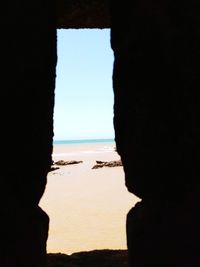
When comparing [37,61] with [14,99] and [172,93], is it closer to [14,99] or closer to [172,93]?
[14,99]

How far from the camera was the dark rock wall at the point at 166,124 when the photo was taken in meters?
2.49

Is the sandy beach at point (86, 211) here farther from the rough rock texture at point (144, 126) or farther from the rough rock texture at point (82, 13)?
the rough rock texture at point (82, 13)

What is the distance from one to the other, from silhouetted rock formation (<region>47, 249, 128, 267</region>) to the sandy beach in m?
1.31

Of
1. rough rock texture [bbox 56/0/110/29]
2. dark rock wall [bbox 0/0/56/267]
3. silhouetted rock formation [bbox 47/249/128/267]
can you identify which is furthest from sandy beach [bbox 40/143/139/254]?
rough rock texture [bbox 56/0/110/29]

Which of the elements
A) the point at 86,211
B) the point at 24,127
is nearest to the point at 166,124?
the point at 24,127

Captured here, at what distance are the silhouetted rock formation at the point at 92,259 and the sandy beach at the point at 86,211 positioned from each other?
131 cm

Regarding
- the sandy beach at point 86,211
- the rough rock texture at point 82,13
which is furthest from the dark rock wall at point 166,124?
the sandy beach at point 86,211

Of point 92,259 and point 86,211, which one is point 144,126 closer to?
point 92,259

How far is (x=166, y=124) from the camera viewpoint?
8.31 feet

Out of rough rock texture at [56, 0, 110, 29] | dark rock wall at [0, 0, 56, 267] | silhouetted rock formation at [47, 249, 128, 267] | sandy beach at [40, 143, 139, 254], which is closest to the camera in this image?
dark rock wall at [0, 0, 56, 267]

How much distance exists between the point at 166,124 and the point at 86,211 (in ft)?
19.7

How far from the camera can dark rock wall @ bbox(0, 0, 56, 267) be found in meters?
2.46

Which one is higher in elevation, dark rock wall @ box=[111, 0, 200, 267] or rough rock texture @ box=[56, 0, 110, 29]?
rough rock texture @ box=[56, 0, 110, 29]

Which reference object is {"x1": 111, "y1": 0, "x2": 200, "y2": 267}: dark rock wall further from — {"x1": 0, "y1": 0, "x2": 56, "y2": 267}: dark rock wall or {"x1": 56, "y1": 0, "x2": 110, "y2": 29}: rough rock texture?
{"x1": 56, "y1": 0, "x2": 110, "y2": 29}: rough rock texture
